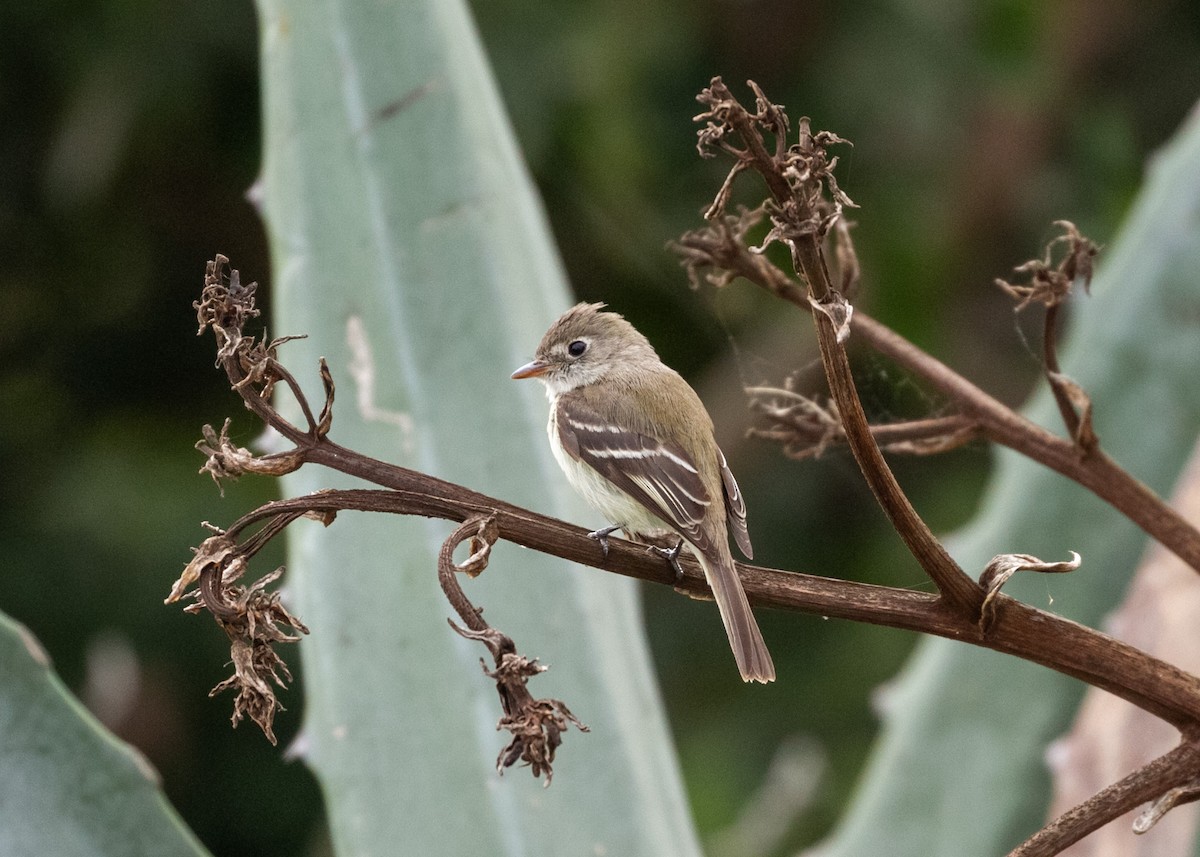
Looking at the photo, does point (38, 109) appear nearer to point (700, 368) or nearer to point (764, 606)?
point (700, 368)

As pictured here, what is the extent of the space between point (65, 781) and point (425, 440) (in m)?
0.82

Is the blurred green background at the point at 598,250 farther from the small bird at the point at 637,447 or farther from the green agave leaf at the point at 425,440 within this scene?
the green agave leaf at the point at 425,440

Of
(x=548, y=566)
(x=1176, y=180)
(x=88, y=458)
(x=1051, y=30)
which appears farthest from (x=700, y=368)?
(x=548, y=566)

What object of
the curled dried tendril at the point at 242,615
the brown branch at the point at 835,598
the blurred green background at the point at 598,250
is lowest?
the blurred green background at the point at 598,250

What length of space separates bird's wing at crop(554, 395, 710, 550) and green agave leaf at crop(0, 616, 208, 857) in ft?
2.97

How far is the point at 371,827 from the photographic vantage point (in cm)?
224

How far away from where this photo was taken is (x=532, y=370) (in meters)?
2.70

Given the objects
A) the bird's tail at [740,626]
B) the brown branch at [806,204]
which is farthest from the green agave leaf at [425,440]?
the brown branch at [806,204]

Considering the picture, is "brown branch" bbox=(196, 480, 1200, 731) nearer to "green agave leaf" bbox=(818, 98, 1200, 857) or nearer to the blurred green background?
"green agave leaf" bbox=(818, 98, 1200, 857)

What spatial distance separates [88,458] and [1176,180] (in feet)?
11.0

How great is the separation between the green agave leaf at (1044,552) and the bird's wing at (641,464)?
2.28ft

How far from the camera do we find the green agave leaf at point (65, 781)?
1.96 m

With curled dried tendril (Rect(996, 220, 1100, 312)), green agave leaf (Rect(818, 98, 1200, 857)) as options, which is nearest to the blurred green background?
green agave leaf (Rect(818, 98, 1200, 857))

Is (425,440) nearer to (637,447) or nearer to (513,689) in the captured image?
(637,447)
